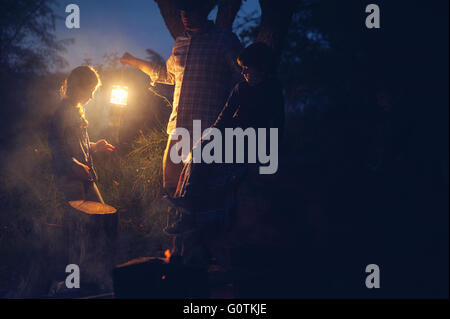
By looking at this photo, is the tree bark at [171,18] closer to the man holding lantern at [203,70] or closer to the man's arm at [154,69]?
the man's arm at [154,69]

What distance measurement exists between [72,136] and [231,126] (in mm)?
1775

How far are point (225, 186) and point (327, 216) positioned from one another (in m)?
2.04

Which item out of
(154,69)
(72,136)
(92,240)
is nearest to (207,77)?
(154,69)

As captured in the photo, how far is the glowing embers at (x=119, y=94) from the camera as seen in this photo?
5323 millimetres

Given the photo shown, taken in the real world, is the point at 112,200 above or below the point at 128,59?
below

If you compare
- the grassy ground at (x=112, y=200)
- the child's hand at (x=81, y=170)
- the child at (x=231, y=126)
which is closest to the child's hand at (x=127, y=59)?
the child's hand at (x=81, y=170)

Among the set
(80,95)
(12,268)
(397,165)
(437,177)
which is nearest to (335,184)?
(397,165)

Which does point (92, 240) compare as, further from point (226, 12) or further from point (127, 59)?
point (226, 12)

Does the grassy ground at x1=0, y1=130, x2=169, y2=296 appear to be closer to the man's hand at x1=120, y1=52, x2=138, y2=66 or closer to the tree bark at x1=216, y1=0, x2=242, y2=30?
the man's hand at x1=120, y1=52, x2=138, y2=66

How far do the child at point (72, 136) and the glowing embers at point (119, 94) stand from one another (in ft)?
5.26

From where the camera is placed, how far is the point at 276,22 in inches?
175

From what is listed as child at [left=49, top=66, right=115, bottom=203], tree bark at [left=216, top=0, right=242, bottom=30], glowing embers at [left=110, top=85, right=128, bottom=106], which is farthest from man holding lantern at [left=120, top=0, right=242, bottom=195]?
glowing embers at [left=110, top=85, right=128, bottom=106]

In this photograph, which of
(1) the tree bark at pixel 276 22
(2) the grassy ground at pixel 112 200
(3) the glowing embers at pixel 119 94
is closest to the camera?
(1) the tree bark at pixel 276 22

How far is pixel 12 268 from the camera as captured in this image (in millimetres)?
4816
